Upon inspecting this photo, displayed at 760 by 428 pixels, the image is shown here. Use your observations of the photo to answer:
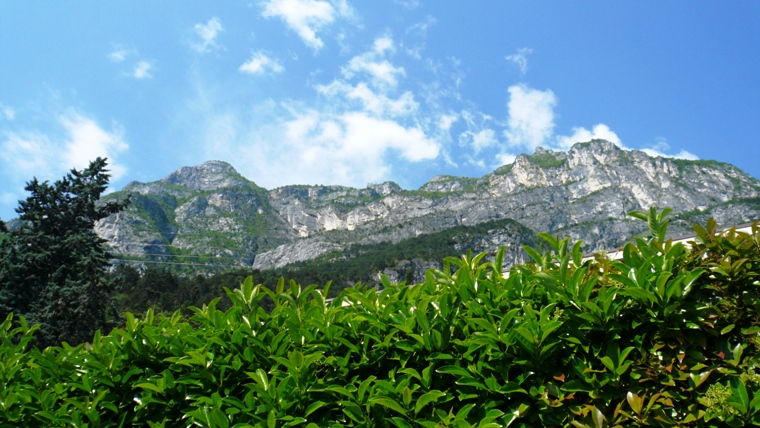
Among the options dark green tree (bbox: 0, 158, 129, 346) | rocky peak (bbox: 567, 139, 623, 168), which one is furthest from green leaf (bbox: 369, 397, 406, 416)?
rocky peak (bbox: 567, 139, 623, 168)

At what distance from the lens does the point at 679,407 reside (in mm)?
1965

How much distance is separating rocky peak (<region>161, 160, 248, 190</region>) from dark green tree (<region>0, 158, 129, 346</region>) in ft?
486

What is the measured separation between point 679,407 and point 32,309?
23015 millimetres

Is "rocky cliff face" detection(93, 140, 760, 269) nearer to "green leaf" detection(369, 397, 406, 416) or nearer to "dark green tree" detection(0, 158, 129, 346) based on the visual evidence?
"dark green tree" detection(0, 158, 129, 346)

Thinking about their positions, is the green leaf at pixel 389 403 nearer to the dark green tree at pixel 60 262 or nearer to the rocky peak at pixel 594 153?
the dark green tree at pixel 60 262

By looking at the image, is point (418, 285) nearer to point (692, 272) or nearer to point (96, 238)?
point (692, 272)

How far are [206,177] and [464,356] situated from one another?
605 ft

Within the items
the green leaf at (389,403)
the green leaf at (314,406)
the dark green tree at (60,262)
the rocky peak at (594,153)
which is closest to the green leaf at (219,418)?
the green leaf at (314,406)

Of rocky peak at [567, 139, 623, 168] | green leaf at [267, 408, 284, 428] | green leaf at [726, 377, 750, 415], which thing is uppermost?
rocky peak at [567, 139, 623, 168]

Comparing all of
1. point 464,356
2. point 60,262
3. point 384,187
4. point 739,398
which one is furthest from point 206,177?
point 739,398

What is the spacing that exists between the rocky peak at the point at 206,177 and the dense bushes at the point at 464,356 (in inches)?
6733

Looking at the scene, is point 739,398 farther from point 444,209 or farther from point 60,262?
point 444,209

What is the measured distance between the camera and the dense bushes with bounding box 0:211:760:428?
2021 millimetres

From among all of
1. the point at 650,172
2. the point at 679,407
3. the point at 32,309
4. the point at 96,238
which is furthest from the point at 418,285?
the point at 650,172
